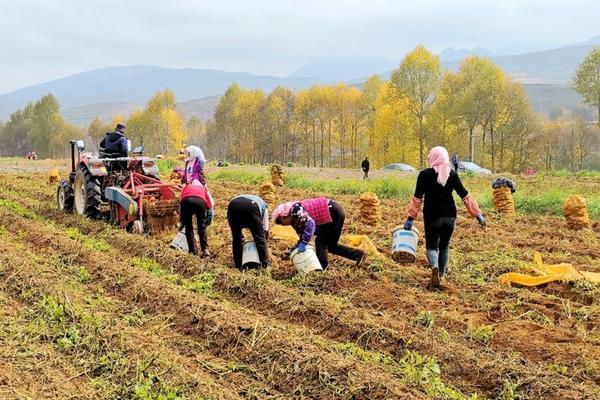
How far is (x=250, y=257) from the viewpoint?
265 inches

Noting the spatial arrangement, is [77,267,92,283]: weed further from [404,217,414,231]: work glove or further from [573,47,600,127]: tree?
[573,47,600,127]: tree

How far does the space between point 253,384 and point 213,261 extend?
10.9 feet

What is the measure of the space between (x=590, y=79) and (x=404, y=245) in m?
38.7

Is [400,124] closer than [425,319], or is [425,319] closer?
[425,319]

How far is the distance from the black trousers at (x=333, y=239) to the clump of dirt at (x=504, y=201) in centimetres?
651

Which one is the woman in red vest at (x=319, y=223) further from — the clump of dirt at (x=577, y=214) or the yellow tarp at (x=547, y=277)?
the clump of dirt at (x=577, y=214)

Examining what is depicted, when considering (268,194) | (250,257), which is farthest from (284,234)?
(268,194)

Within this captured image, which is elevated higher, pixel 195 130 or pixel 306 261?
pixel 195 130

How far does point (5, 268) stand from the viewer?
6.45 meters

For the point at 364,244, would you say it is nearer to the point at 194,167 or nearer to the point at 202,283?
the point at 202,283

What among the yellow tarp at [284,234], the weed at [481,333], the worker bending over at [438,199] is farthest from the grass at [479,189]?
the weed at [481,333]

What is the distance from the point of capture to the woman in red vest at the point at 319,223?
6.42m

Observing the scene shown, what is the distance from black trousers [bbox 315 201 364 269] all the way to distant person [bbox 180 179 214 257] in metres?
1.57

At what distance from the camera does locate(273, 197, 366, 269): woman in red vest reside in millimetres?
6418
